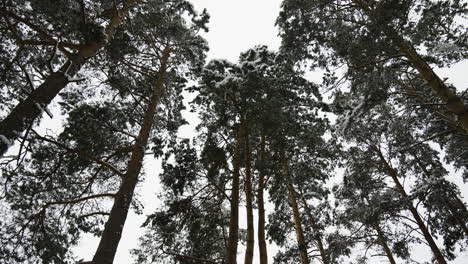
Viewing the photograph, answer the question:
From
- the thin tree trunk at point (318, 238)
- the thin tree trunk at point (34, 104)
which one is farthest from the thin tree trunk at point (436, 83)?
the thin tree trunk at point (318, 238)

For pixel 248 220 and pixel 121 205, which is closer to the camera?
pixel 121 205

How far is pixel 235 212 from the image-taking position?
26.2ft

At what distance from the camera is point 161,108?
10.4m

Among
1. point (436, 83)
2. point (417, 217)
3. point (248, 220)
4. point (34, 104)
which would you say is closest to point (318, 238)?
point (417, 217)

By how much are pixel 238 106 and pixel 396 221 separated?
8.80 meters

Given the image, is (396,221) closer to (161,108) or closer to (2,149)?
(161,108)

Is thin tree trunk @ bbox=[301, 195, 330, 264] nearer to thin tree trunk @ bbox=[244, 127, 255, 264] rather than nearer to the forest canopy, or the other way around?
the forest canopy

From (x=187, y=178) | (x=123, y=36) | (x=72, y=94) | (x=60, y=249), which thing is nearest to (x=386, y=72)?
(x=187, y=178)

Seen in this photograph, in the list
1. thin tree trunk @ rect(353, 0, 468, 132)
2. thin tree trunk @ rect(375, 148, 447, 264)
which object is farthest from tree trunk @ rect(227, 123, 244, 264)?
thin tree trunk @ rect(375, 148, 447, 264)

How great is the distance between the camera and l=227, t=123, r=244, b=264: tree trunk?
7206 mm

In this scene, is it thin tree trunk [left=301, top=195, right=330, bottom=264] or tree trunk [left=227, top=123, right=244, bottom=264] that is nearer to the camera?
tree trunk [left=227, top=123, right=244, bottom=264]

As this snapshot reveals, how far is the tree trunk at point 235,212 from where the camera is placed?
284 inches

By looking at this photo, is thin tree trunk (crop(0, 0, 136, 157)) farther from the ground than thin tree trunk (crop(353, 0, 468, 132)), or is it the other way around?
thin tree trunk (crop(353, 0, 468, 132))

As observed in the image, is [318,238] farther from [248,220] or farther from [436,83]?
[436,83]
